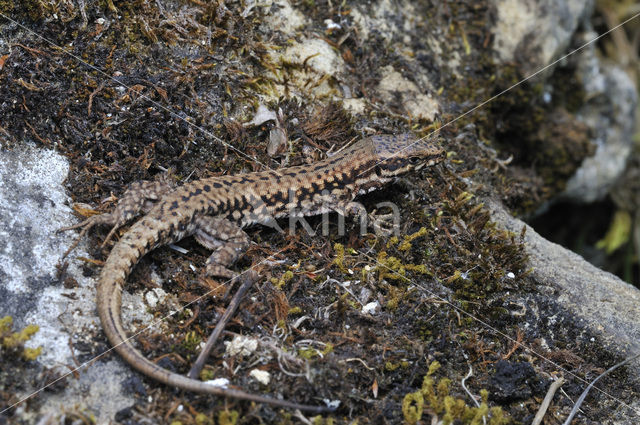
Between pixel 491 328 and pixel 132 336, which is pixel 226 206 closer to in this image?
pixel 132 336

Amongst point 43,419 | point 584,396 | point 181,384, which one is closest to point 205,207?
point 181,384

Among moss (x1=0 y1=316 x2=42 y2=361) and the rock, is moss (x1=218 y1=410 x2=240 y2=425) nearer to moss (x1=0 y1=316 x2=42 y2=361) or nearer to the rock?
moss (x1=0 y1=316 x2=42 y2=361)

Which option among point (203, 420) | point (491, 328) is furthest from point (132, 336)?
point (491, 328)

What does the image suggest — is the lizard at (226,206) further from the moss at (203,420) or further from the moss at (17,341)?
the moss at (17,341)

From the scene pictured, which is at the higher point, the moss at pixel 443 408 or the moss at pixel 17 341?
the moss at pixel 443 408

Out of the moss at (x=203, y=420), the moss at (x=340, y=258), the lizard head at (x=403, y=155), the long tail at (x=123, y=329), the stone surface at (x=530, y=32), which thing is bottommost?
the moss at (x=203, y=420)

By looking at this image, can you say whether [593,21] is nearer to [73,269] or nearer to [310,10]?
[310,10]

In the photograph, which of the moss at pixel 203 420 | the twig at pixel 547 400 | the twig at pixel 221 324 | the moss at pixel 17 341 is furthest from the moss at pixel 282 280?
the twig at pixel 547 400
